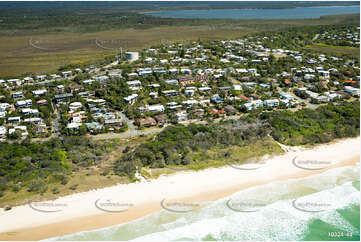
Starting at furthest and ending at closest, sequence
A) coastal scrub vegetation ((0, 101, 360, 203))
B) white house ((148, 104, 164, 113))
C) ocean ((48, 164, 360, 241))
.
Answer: white house ((148, 104, 164, 113)) < coastal scrub vegetation ((0, 101, 360, 203)) < ocean ((48, 164, 360, 241))

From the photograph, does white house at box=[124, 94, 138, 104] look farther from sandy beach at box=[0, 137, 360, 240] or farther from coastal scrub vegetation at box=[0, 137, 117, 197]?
sandy beach at box=[0, 137, 360, 240]

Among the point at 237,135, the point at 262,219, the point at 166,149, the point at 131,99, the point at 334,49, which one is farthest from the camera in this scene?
the point at 334,49

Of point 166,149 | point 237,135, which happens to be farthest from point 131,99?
point 237,135

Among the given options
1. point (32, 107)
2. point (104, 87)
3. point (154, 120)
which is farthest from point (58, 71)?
point (154, 120)

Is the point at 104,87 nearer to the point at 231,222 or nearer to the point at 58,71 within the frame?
the point at 58,71

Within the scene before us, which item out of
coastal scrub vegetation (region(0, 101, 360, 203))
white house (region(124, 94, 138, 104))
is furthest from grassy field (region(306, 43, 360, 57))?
white house (region(124, 94, 138, 104))

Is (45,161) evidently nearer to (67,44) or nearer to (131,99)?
(131,99)

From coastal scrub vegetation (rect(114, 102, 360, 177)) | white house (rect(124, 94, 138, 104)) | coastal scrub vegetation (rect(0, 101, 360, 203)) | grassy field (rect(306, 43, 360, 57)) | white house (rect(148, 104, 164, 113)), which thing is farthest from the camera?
grassy field (rect(306, 43, 360, 57))
